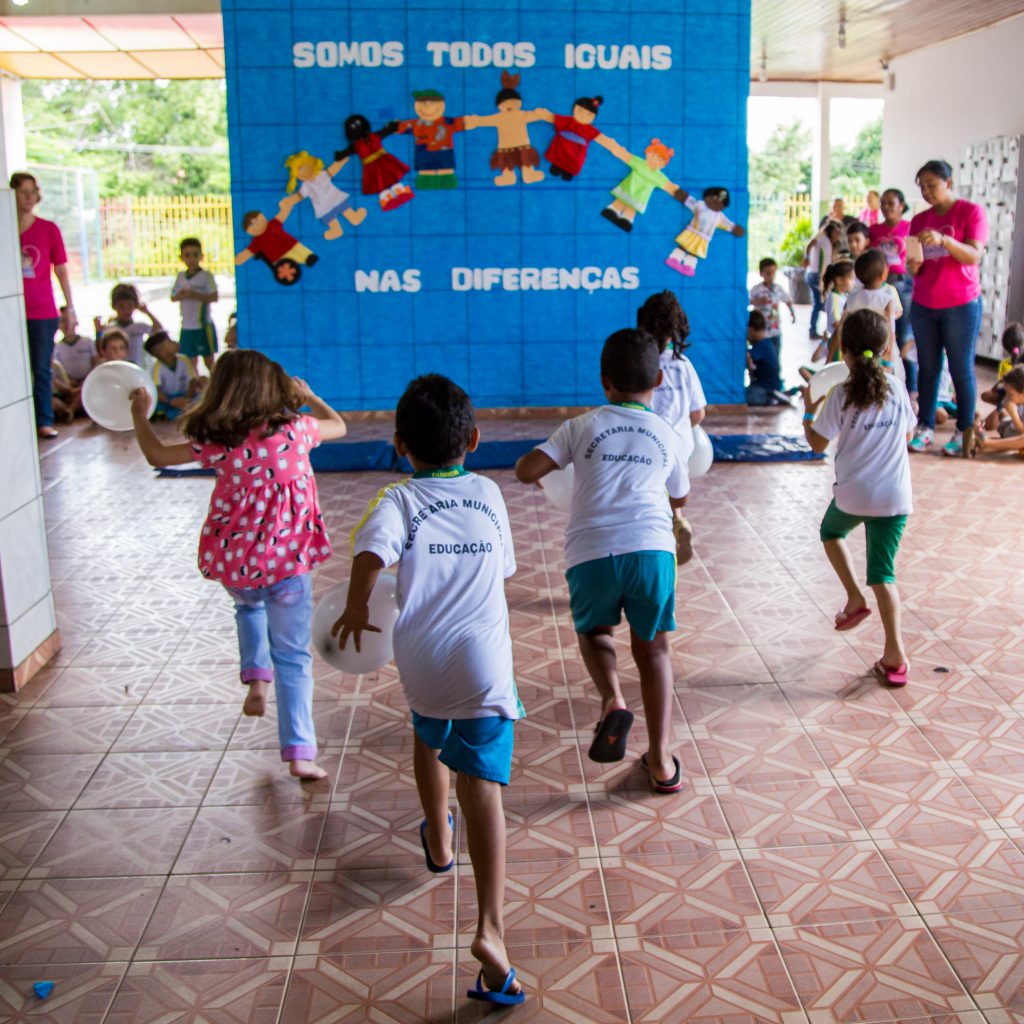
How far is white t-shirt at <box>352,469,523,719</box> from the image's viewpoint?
2.43 m

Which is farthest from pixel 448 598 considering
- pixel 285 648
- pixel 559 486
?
pixel 559 486

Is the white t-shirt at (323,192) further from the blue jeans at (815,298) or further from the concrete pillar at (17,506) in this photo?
the blue jeans at (815,298)

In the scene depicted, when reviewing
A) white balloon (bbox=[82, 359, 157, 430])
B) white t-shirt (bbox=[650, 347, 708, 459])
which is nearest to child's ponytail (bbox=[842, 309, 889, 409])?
white t-shirt (bbox=[650, 347, 708, 459])

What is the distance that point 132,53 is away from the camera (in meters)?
11.9

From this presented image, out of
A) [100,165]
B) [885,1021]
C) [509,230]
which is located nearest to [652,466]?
[885,1021]

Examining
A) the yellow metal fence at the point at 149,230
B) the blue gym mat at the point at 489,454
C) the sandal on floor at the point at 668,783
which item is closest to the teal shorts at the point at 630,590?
the sandal on floor at the point at 668,783

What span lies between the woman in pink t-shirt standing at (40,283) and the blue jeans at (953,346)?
18.2 feet

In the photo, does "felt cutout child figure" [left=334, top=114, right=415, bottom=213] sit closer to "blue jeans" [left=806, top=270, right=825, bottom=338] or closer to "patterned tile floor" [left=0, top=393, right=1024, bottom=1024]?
"patterned tile floor" [left=0, top=393, right=1024, bottom=1024]

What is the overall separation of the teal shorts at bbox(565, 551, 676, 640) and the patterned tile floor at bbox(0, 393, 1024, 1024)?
496mm

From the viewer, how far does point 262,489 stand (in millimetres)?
3168

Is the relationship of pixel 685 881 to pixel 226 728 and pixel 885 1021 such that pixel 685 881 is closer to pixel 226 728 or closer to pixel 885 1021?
pixel 885 1021

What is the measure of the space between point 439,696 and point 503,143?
6.67 metres

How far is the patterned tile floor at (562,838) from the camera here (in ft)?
8.10

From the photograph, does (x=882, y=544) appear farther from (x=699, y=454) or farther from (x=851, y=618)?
(x=699, y=454)
